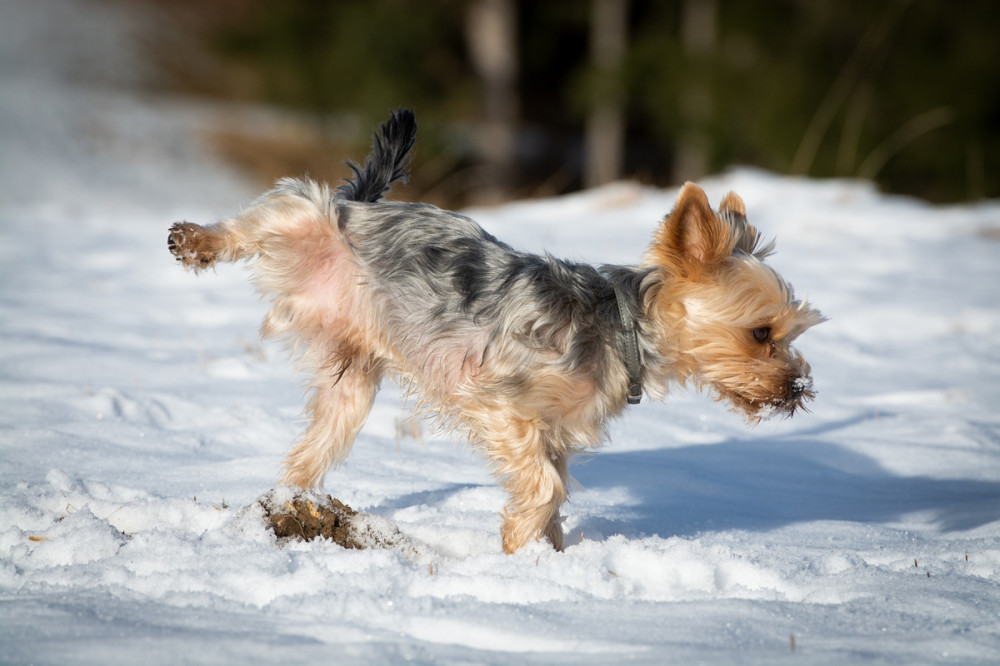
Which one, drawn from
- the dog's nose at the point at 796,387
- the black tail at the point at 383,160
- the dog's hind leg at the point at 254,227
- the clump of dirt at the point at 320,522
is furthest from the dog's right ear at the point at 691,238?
the clump of dirt at the point at 320,522

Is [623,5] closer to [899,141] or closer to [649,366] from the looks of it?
[899,141]

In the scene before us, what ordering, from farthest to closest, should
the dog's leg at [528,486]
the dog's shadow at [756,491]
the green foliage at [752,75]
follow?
the green foliage at [752,75] → the dog's shadow at [756,491] → the dog's leg at [528,486]

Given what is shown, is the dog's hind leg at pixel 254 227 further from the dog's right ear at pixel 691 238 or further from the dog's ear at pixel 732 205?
the dog's ear at pixel 732 205

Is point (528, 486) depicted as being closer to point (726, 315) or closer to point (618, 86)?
point (726, 315)

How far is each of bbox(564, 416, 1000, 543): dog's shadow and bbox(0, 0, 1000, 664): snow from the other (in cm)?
2

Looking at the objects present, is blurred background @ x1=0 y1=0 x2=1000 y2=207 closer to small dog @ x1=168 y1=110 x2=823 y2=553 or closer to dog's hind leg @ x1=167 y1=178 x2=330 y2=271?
small dog @ x1=168 y1=110 x2=823 y2=553

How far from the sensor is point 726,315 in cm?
378

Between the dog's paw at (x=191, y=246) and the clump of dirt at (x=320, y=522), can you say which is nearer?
the clump of dirt at (x=320, y=522)

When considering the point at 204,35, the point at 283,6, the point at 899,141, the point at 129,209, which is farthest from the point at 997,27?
the point at 204,35

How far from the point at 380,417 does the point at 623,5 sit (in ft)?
62.0

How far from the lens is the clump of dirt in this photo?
3.38 m

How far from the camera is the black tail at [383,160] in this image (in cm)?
423

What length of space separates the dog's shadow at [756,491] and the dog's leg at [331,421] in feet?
3.24

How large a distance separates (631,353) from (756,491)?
1331mm
